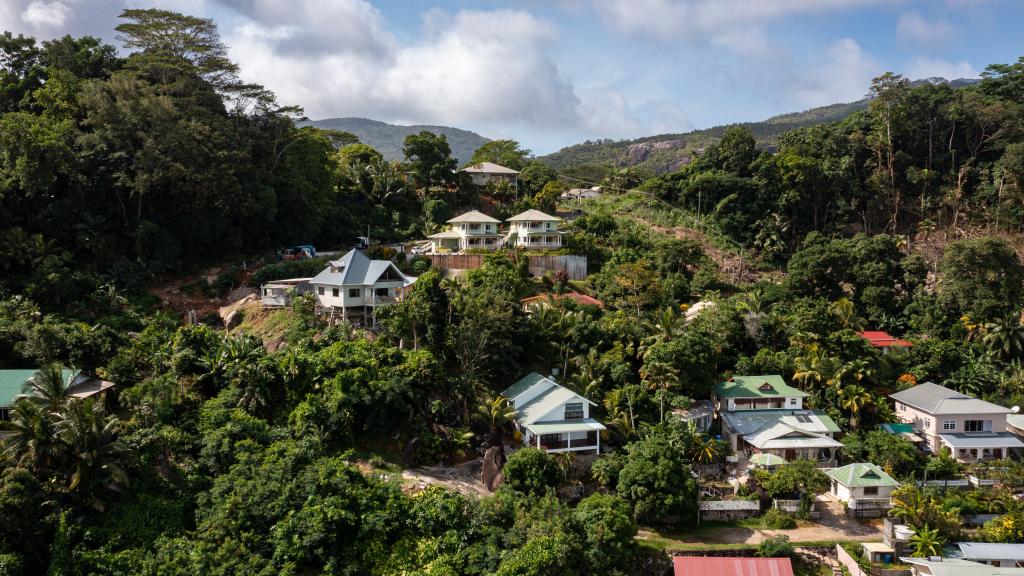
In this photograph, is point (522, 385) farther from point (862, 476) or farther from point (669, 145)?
point (669, 145)

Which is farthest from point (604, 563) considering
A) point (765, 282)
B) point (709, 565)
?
point (765, 282)

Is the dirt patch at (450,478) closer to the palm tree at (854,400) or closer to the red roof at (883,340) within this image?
the palm tree at (854,400)

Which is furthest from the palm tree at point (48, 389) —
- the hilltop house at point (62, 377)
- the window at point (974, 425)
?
the window at point (974, 425)

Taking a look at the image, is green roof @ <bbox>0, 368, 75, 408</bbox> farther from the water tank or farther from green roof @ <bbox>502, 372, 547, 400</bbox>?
the water tank

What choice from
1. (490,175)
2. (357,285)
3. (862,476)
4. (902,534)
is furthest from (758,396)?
(490,175)

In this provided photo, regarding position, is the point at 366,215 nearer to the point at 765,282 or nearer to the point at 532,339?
the point at 532,339

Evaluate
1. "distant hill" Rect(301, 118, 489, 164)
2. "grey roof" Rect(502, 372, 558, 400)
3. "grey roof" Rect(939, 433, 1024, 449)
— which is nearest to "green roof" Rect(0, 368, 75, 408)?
"grey roof" Rect(502, 372, 558, 400)
